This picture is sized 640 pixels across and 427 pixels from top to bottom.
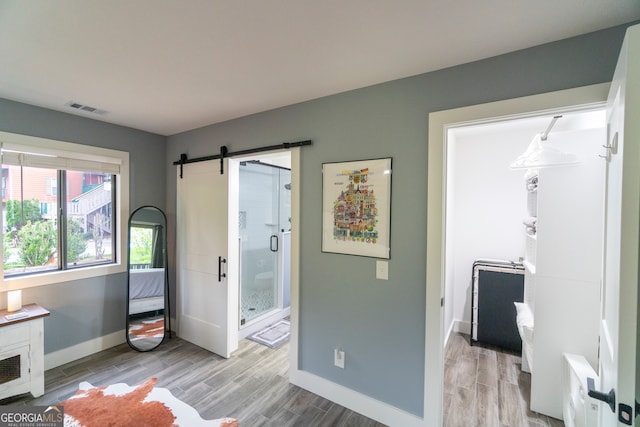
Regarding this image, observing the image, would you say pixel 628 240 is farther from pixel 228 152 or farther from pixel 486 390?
pixel 228 152

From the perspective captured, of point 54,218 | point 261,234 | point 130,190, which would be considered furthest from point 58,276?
point 261,234

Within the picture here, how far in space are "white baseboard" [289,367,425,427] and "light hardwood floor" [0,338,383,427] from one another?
4 cm

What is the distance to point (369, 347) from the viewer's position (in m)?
2.16

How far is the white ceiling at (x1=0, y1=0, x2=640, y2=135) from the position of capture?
4.27 feet

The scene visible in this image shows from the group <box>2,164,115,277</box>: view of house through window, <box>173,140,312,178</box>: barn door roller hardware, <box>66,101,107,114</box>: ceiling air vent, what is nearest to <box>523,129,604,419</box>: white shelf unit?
<box>173,140,312,178</box>: barn door roller hardware

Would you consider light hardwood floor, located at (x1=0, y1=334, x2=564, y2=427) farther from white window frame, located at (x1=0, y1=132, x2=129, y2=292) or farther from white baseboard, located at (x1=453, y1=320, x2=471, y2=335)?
white window frame, located at (x1=0, y1=132, x2=129, y2=292)

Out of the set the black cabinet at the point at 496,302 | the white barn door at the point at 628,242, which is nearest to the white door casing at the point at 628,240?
the white barn door at the point at 628,242

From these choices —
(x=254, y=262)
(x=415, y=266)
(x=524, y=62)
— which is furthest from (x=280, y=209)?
(x=524, y=62)

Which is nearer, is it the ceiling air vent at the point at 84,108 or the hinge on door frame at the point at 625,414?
the hinge on door frame at the point at 625,414

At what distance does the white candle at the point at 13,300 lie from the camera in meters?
2.39

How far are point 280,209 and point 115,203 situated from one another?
2.06 meters

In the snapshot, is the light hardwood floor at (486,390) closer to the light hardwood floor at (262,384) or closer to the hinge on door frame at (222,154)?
the light hardwood floor at (262,384)

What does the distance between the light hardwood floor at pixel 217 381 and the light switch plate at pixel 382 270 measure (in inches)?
42.7

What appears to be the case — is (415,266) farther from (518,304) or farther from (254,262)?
(254,262)
